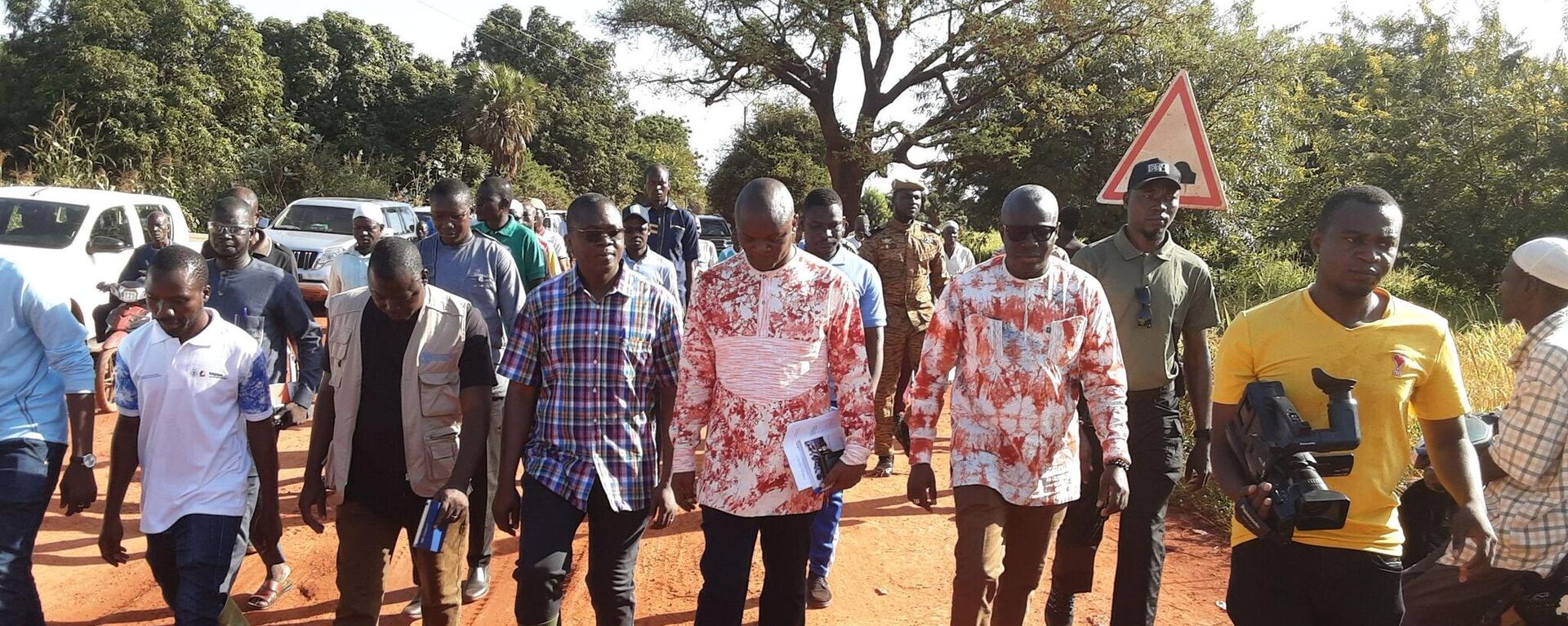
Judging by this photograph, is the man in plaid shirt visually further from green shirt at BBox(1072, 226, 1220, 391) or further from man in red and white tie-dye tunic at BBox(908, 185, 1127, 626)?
green shirt at BBox(1072, 226, 1220, 391)

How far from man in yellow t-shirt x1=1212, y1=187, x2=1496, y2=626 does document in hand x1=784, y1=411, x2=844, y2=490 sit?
47.2 inches

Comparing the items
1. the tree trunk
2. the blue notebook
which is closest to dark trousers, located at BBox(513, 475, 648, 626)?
the blue notebook

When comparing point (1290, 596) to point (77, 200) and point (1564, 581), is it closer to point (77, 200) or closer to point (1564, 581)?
point (1564, 581)

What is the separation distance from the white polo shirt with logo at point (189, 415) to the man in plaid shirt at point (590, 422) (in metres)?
0.93

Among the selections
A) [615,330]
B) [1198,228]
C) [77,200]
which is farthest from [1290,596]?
[1198,228]

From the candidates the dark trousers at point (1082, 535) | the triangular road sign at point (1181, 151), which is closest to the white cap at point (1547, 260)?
the dark trousers at point (1082, 535)

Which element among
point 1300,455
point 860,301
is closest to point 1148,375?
point 860,301

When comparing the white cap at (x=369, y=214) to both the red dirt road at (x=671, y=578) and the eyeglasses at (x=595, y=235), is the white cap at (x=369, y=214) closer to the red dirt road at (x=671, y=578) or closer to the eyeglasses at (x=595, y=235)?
the red dirt road at (x=671, y=578)

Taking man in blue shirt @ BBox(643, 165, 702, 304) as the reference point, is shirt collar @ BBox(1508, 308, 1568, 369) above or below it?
below

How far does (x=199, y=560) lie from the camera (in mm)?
3357

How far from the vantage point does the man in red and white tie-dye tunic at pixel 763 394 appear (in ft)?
10.6

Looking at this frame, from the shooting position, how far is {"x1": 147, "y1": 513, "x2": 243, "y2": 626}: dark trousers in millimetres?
3340

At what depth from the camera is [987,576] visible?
336 centimetres

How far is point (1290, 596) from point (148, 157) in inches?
1098
